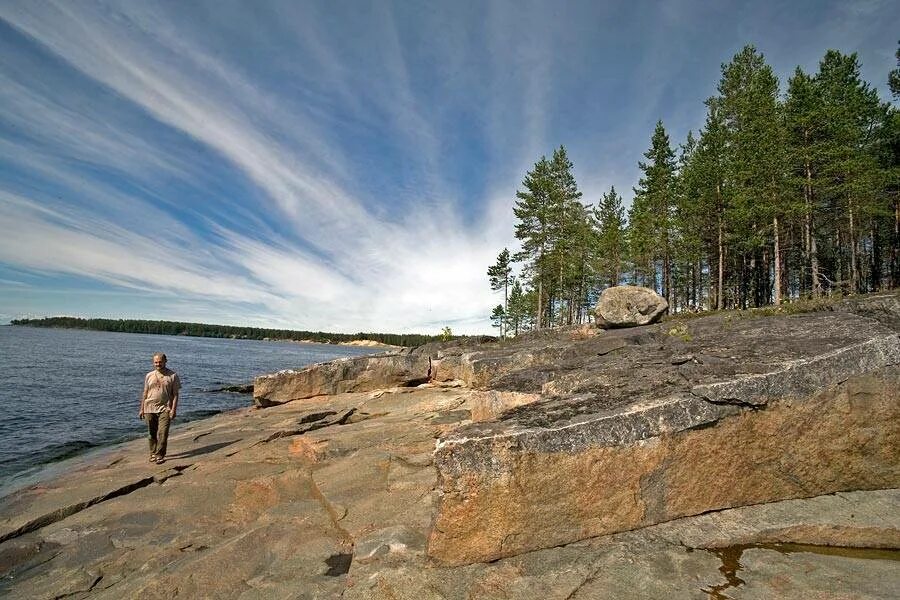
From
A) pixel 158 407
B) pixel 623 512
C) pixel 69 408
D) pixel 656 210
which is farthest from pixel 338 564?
pixel 656 210

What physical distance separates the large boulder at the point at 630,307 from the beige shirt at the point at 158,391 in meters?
25.6

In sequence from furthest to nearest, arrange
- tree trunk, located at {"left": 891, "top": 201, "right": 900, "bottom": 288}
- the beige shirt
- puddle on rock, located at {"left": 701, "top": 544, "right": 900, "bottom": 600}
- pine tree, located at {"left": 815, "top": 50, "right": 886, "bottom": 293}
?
1. tree trunk, located at {"left": 891, "top": 201, "right": 900, "bottom": 288}
2. pine tree, located at {"left": 815, "top": 50, "right": 886, "bottom": 293}
3. the beige shirt
4. puddle on rock, located at {"left": 701, "top": 544, "right": 900, "bottom": 600}

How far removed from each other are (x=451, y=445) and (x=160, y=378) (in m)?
10.1

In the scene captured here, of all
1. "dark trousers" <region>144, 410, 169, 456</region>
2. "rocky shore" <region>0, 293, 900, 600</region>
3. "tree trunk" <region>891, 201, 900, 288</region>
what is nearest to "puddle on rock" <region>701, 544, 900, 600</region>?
"rocky shore" <region>0, 293, 900, 600</region>

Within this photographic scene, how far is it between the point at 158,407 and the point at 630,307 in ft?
87.0

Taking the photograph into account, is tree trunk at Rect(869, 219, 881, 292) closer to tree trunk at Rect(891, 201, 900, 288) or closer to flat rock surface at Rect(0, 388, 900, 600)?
tree trunk at Rect(891, 201, 900, 288)

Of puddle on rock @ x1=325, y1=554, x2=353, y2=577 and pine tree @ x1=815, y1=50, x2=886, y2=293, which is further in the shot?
pine tree @ x1=815, y1=50, x2=886, y2=293

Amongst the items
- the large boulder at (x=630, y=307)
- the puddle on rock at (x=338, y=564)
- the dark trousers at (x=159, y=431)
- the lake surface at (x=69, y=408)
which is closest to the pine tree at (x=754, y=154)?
the large boulder at (x=630, y=307)

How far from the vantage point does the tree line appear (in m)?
27.6

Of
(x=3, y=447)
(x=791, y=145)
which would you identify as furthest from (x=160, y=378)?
(x=791, y=145)

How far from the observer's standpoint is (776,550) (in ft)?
12.3

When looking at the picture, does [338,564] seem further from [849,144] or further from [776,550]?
[849,144]

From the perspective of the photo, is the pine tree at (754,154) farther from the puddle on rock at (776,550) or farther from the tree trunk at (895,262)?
the puddle on rock at (776,550)

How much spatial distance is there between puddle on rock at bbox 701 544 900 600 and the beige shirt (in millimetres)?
11951
